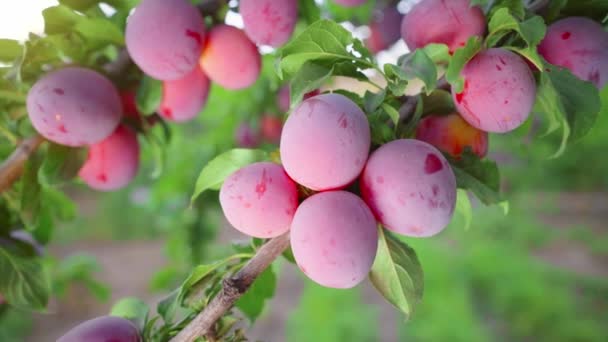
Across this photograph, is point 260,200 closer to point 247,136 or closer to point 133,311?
point 133,311

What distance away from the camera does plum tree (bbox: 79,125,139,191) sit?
59 centimetres

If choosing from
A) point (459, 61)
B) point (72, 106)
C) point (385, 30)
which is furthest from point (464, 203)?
point (385, 30)

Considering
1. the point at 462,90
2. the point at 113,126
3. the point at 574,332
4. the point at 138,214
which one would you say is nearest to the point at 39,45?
the point at 113,126

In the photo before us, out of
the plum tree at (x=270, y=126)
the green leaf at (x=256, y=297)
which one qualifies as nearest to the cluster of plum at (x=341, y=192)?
the green leaf at (x=256, y=297)

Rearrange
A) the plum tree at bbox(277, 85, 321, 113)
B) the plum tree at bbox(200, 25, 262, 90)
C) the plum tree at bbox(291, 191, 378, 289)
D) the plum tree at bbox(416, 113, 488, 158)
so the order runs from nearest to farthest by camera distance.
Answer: the plum tree at bbox(291, 191, 378, 289) < the plum tree at bbox(416, 113, 488, 158) < the plum tree at bbox(200, 25, 262, 90) < the plum tree at bbox(277, 85, 321, 113)

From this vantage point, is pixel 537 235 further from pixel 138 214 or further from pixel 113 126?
pixel 138 214

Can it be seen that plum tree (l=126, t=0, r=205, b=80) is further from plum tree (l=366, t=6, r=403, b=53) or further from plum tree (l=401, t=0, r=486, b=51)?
plum tree (l=366, t=6, r=403, b=53)

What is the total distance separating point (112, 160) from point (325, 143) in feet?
1.18

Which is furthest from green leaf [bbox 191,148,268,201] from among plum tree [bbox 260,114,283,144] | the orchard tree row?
plum tree [bbox 260,114,283,144]

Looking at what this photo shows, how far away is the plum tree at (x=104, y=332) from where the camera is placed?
0.39 m

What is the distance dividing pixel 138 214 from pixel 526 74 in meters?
4.78

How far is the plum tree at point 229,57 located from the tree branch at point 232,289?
268 mm

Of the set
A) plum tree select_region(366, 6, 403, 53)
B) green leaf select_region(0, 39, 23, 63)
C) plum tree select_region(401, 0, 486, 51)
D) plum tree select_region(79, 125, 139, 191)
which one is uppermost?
green leaf select_region(0, 39, 23, 63)

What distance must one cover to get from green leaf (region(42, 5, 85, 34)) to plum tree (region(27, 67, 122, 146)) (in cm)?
4
